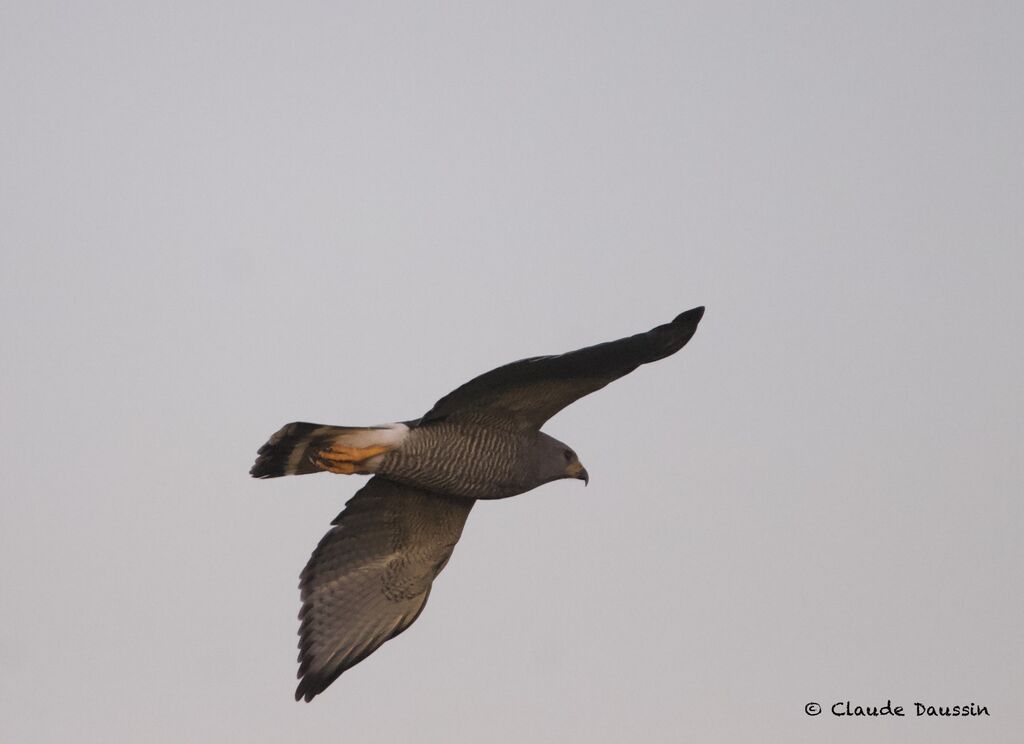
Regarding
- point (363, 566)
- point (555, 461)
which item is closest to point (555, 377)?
point (555, 461)

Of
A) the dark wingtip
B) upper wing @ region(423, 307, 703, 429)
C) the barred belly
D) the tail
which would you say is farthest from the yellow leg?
the dark wingtip

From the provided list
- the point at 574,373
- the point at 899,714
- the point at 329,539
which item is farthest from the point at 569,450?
the point at 899,714

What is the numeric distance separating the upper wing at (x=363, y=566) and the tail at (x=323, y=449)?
1.29 metres

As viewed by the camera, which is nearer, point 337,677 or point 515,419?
point 515,419

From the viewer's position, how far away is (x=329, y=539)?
11.2 meters

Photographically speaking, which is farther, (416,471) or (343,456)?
(416,471)

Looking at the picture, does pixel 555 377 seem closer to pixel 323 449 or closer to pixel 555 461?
pixel 555 461

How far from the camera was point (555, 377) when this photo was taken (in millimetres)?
9664

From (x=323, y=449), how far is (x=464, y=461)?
1.05 metres

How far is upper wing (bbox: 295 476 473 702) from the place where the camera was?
1118 centimetres

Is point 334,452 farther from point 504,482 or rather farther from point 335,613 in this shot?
point 335,613

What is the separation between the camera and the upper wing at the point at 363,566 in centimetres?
1118

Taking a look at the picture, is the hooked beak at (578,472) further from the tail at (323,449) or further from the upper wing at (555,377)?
the tail at (323,449)

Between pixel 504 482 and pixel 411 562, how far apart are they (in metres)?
1.54
